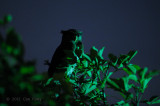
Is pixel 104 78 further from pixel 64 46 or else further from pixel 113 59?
pixel 64 46

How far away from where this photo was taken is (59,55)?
52.9 inches

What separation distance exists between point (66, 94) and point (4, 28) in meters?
0.24

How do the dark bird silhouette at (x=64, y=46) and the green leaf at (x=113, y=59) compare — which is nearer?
the green leaf at (x=113, y=59)

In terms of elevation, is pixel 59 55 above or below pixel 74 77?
above

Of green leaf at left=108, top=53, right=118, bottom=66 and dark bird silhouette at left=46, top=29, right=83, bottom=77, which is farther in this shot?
dark bird silhouette at left=46, top=29, right=83, bottom=77

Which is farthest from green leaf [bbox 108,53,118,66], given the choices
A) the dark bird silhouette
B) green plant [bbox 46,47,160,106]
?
the dark bird silhouette

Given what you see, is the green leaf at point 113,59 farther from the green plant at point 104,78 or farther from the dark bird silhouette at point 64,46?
the dark bird silhouette at point 64,46

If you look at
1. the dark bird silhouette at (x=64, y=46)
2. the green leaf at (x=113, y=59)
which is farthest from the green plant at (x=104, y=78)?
the dark bird silhouette at (x=64, y=46)

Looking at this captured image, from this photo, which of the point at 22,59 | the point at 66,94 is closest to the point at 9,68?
the point at 22,59

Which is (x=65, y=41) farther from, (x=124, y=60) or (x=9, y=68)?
(x=9, y=68)

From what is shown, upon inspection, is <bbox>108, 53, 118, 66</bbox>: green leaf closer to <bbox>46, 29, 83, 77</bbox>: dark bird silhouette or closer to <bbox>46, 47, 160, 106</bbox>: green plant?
<bbox>46, 47, 160, 106</bbox>: green plant

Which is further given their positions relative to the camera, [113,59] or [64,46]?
[64,46]

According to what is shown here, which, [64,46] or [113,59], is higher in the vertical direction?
[64,46]

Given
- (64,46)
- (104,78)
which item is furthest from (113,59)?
(64,46)
